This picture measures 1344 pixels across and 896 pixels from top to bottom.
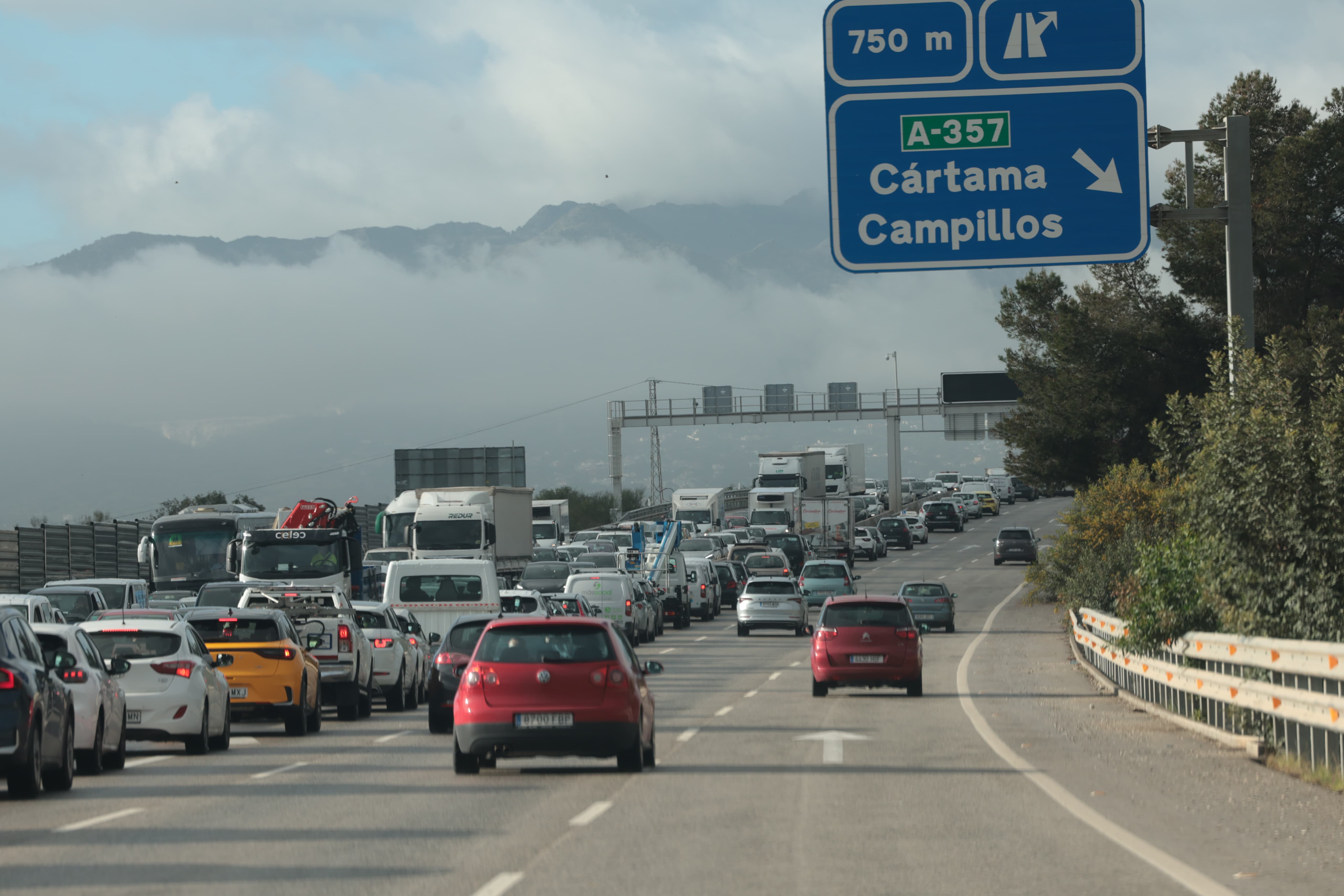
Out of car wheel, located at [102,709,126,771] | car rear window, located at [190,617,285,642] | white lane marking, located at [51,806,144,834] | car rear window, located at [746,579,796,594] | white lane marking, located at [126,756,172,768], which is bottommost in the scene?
car rear window, located at [746,579,796,594]

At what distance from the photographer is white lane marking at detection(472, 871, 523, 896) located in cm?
934

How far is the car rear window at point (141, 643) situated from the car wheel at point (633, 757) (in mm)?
5491

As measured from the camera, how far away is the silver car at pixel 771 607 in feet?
159

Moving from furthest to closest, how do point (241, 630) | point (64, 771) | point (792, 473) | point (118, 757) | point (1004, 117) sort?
point (792, 473)
point (241, 630)
point (1004, 117)
point (118, 757)
point (64, 771)

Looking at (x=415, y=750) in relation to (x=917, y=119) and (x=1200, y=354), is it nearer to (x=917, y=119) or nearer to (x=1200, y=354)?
(x=917, y=119)

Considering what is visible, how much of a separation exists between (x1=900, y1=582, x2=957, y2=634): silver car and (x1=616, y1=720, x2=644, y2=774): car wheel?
31.4m

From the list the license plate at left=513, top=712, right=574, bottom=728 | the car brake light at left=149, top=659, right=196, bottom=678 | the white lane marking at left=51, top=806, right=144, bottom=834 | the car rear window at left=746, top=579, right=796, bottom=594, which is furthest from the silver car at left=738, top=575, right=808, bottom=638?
the white lane marking at left=51, top=806, right=144, bottom=834

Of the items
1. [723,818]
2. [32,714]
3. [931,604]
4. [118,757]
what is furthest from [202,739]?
[931,604]

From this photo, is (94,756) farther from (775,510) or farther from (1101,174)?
(775,510)

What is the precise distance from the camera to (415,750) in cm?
1923

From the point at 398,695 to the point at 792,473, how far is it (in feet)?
195

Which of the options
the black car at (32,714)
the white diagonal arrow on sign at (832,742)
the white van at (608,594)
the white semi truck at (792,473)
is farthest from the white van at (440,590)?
the white semi truck at (792,473)

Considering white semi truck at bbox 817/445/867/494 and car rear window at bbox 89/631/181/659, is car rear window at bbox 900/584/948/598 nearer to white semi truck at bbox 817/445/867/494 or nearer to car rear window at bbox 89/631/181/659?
car rear window at bbox 89/631/181/659

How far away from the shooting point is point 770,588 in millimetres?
49281
